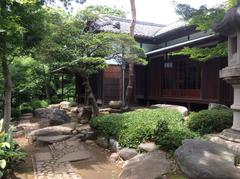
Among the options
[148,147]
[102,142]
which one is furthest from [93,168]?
[102,142]

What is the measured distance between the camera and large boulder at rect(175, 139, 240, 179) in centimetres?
441

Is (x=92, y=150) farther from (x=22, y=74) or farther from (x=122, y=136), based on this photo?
(x=22, y=74)

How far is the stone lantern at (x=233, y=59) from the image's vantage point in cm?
658

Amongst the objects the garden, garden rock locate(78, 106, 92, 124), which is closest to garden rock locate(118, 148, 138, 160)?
the garden

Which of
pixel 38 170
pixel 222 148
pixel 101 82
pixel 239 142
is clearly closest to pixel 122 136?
pixel 38 170

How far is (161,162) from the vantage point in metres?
6.70

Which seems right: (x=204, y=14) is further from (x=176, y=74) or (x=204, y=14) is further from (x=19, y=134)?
(x=19, y=134)

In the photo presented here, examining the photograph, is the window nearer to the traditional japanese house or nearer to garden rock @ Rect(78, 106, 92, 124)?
the traditional japanese house

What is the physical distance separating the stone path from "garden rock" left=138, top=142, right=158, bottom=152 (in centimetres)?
181

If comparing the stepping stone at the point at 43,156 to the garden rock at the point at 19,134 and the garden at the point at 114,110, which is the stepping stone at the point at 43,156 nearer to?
the garden at the point at 114,110

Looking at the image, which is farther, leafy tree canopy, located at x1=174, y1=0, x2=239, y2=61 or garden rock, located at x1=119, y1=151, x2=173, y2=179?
leafy tree canopy, located at x1=174, y1=0, x2=239, y2=61

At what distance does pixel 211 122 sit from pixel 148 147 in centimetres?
214

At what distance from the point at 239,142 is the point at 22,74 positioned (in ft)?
52.7

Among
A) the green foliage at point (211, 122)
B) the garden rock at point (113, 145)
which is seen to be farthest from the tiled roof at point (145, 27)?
the green foliage at point (211, 122)
